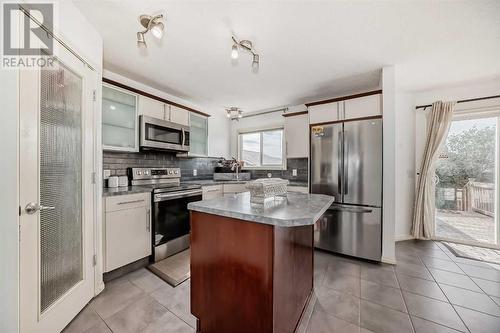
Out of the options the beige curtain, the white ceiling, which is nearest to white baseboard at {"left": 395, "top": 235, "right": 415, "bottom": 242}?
the beige curtain

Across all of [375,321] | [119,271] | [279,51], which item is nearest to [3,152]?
[119,271]

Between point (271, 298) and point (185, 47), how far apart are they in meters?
2.39

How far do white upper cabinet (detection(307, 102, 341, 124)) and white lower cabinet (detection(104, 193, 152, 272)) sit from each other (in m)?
2.63

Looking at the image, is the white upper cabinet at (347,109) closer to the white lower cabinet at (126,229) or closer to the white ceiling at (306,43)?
the white ceiling at (306,43)

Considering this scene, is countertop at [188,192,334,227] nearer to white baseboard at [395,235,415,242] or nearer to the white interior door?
the white interior door

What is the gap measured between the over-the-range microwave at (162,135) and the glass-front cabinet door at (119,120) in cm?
11

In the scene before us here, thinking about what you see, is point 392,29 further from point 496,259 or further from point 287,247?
point 496,259

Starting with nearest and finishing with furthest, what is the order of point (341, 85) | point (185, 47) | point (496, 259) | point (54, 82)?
point (54, 82) → point (185, 47) → point (496, 259) → point (341, 85)

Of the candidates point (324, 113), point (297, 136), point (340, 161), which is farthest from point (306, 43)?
point (297, 136)

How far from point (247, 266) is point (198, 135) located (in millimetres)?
2991

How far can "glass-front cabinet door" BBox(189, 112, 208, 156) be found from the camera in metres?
3.58

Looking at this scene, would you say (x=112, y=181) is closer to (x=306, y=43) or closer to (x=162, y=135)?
(x=162, y=135)

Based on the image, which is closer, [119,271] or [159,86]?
[119,271]

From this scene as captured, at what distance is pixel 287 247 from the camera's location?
1.26 m
